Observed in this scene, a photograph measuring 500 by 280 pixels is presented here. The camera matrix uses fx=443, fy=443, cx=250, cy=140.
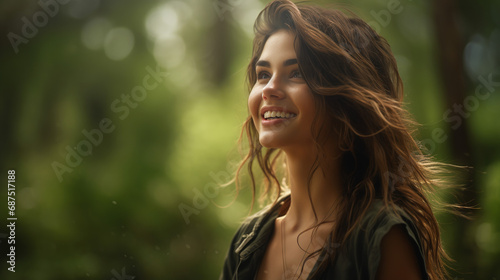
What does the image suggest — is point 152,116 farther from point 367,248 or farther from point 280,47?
point 367,248

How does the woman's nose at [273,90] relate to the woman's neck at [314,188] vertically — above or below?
above

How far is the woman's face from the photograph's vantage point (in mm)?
861

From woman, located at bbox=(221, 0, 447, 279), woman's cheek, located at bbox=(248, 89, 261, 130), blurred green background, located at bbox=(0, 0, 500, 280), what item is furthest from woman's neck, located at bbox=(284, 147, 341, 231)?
blurred green background, located at bbox=(0, 0, 500, 280)

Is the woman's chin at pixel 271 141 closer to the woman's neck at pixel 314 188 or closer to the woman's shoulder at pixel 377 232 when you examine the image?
the woman's neck at pixel 314 188

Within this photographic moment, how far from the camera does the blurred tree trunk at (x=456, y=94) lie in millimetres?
1519

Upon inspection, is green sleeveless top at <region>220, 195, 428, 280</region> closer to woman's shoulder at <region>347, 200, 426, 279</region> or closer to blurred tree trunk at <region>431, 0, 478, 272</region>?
woman's shoulder at <region>347, 200, 426, 279</region>

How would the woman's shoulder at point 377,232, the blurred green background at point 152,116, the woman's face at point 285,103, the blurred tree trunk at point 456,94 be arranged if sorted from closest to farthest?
the woman's shoulder at point 377,232 < the woman's face at point 285,103 < the blurred tree trunk at point 456,94 < the blurred green background at point 152,116

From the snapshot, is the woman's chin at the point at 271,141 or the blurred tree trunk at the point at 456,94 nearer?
the woman's chin at the point at 271,141

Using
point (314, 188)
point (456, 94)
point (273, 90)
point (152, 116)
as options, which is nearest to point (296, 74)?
point (273, 90)

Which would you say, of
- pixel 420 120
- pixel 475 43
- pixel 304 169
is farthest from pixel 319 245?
pixel 475 43

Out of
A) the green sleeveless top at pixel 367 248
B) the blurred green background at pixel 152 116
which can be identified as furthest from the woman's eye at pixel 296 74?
the blurred green background at pixel 152 116

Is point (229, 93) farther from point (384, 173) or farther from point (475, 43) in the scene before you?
point (384, 173)

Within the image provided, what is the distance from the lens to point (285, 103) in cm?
88

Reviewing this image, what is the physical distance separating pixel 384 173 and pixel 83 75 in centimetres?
156
